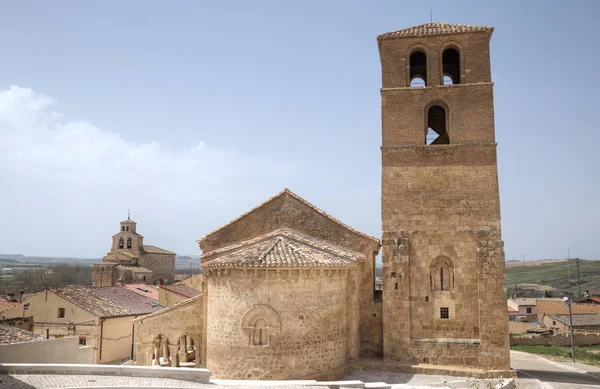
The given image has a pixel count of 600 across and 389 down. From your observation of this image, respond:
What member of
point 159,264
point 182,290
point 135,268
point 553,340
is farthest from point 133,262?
point 553,340

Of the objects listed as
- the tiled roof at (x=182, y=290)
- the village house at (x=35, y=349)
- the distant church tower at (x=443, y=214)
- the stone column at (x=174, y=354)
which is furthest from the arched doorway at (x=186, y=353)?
the tiled roof at (x=182, y=290)

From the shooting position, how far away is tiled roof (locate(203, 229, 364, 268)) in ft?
51.6

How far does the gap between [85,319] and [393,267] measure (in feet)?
59.4

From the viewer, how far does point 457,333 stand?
1789 cm

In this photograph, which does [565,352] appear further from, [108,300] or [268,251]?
[108,300]

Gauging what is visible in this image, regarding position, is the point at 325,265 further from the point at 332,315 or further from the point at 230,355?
the point at 230,355

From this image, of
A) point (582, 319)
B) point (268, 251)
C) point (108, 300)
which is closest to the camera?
point (268, 251)

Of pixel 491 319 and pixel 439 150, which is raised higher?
pixel 439 150

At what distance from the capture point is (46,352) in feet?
48.6

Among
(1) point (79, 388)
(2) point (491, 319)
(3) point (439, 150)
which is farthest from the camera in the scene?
(3) point (439, 150)

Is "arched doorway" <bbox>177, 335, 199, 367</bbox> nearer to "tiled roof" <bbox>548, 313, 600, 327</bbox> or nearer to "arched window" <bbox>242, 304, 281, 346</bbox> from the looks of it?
"arched window" <bbox>242, 304, 281, 346</bbox>

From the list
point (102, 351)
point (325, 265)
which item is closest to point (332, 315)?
point (325, 265)

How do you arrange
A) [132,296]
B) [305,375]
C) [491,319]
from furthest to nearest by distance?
[132,296] < [491,319] < [305,375]

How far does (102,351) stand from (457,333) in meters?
19.5
